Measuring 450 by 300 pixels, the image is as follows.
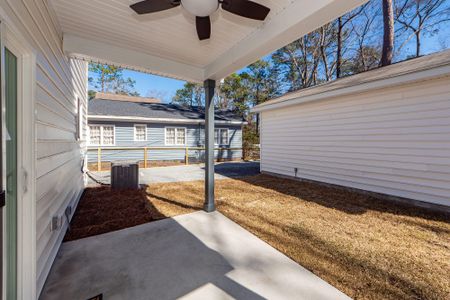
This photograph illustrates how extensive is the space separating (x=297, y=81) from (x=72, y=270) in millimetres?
20832

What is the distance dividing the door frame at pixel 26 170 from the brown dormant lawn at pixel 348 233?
7.22 feet

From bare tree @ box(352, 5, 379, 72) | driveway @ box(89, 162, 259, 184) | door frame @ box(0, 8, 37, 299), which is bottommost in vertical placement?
driveway @ box(89, 162, 259, 184)

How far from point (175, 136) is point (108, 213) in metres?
8.70

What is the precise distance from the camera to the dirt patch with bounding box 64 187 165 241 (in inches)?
120

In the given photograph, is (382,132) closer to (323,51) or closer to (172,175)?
(172,175)

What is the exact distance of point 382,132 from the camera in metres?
4.74

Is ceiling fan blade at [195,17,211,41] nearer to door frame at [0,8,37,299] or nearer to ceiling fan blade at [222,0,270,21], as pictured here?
ceiling fan blade at [222,0,270,21]

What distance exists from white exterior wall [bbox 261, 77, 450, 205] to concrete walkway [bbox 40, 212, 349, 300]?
12.7 feet

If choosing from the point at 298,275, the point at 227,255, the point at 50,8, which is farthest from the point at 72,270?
the point at 50,8

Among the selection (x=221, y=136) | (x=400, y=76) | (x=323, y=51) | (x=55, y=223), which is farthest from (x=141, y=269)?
(x=323, y=51)

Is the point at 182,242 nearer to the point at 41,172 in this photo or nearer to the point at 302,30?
the point at 41,172

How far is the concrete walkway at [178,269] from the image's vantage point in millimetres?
1810

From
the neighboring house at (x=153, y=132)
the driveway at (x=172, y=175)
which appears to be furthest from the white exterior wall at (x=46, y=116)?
the neighboring house at (x=153, y=132)

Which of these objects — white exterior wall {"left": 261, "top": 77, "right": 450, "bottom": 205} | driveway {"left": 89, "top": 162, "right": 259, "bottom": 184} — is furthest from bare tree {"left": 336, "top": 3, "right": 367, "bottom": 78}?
driveway {"left": 89, "top": 162, "right": 259, "bottom": 184}
